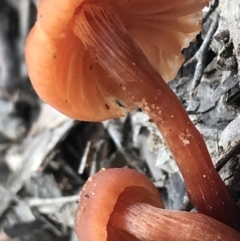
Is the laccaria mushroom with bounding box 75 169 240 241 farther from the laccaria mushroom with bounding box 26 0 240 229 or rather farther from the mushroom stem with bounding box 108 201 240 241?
the laccaria mushroom with bounding box 26 0 240 229

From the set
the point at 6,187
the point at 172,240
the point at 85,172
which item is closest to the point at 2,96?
the point at 6,187

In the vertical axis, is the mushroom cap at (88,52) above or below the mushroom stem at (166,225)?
above

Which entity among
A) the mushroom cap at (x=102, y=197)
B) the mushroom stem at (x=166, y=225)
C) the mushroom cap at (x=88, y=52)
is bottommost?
the mushroom stem at (x=166, y=225)

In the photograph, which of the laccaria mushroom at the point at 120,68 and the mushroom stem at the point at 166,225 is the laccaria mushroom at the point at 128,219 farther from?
the laccaria mushroom at the point at 120,68

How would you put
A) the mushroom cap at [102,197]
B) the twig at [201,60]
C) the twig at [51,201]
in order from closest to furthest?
the mushroom cap at [102,197] < the twig at [201,60] < the twig at [51,201]

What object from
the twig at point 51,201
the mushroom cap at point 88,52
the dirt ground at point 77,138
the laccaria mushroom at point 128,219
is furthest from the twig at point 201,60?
the twig at point 51,201

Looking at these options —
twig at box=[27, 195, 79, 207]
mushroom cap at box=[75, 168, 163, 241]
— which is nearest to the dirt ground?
twig at box=[27, 195, 79, 207]

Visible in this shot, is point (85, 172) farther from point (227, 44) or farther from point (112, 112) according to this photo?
point (227, 44)

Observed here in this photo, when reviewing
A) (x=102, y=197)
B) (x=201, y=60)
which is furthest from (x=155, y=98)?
(x=201, y=60)
